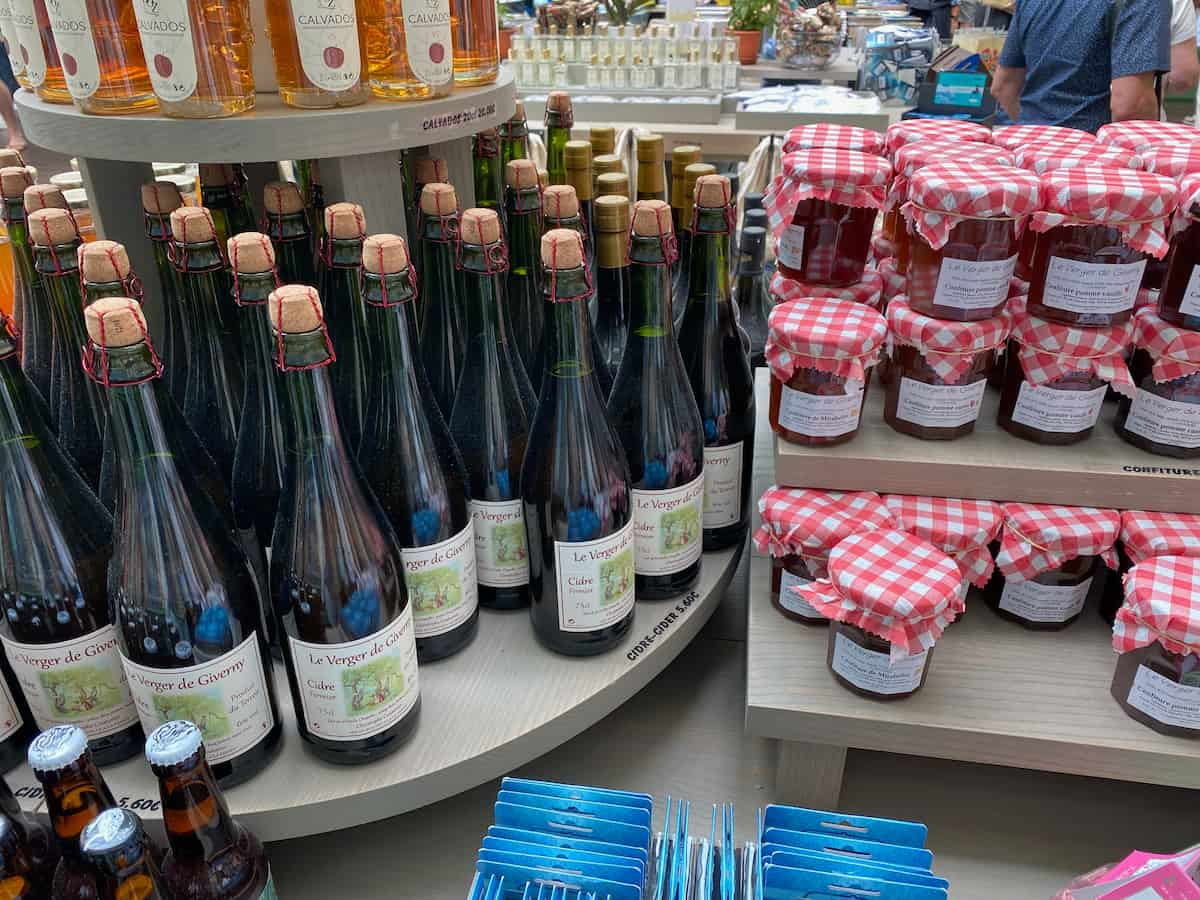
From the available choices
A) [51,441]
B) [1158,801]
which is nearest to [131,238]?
[51,441]

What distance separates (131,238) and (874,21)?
5.63 m

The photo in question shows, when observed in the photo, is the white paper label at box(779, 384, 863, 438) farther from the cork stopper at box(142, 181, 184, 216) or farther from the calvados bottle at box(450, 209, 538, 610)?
the cork stopper at box(142, 181, 184, 216)

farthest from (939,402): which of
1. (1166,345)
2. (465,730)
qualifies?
(465,730)

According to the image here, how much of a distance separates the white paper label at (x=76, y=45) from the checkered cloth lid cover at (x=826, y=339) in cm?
61

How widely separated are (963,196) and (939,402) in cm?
21

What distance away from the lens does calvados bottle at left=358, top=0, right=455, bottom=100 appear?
0.70 m

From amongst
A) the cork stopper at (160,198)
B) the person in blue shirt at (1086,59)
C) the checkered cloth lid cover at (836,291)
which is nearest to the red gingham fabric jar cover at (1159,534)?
the checkered cloth lid cover at (836,291)

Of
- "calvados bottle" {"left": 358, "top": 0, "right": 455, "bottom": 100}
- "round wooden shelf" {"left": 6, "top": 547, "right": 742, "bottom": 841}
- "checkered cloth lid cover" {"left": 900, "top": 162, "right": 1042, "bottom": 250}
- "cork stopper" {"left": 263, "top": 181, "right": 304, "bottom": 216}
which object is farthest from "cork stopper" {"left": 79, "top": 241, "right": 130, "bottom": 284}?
"checkered cloth lid cover" {"left": 900, "top": 162, "right": 1042, "bottom": 250}

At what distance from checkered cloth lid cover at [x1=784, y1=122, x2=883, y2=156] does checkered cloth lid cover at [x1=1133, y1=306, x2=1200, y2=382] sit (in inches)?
13.6

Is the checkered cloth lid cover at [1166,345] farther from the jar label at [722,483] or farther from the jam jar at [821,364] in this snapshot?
the jar label at [722,483]

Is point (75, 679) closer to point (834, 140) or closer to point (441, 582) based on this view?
point (441, 582)

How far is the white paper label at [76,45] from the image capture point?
0.64m

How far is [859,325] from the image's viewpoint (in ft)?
2.66

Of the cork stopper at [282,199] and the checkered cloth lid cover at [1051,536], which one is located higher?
the cork stopper at [282,199]
